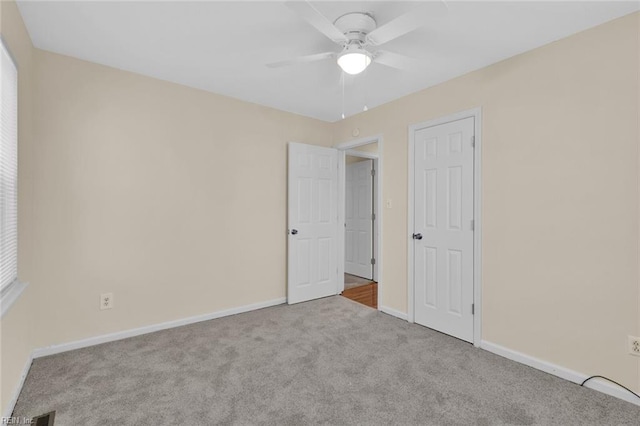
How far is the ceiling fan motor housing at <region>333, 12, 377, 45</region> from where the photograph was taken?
193 cm

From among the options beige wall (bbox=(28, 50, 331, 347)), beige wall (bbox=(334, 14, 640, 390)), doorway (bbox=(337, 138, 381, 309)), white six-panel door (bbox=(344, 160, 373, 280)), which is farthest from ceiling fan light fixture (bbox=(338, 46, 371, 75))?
white six-panel door (bbox=(344, 160, 373, 280))

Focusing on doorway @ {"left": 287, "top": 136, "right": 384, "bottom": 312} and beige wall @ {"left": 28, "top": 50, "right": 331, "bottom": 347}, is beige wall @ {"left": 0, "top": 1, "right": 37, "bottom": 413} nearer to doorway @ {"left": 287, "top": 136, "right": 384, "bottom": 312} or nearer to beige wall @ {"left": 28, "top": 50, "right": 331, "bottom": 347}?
beige wall @ {"left": 28, "top": 50, "right": 331, "bottom": 347}

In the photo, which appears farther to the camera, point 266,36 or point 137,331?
point 137,331

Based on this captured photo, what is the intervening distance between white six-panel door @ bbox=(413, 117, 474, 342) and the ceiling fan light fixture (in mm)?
1286

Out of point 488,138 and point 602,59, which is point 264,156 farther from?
point 602,59

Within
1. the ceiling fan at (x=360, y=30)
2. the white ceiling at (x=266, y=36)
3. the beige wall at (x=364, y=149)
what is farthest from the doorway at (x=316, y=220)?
the ceiling fan at (x=360, y=30)

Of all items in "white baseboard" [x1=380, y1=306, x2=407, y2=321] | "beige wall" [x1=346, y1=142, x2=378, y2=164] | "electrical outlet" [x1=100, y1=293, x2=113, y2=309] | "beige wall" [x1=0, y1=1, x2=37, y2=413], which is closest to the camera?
A: "beige wall" [x1=0, y1=1, x2=37, y2=413]

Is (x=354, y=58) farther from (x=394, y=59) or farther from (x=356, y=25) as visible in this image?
(x=394, y=59)

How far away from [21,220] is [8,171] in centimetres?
42

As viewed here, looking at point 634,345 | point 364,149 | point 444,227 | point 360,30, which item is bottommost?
point 634,345

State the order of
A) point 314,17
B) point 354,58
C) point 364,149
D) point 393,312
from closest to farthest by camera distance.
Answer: point 314,17, point 354,58, point 393,312, point 364,149

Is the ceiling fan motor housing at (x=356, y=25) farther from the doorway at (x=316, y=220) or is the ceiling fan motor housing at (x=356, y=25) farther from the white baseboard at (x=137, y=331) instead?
the white baseboard at (x=137, y=331)

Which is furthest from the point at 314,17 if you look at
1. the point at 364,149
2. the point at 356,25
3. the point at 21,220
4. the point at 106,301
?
the point at 364,149

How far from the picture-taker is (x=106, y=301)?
2.75 m
